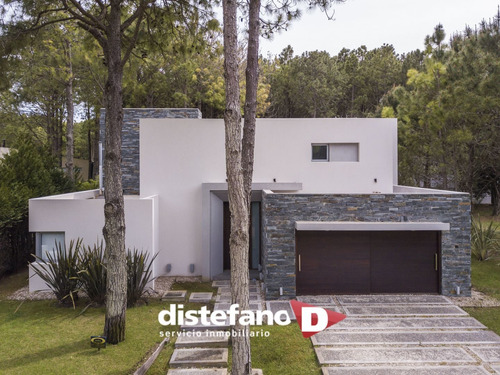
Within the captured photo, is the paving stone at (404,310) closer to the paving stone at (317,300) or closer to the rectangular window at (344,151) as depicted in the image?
the paving stone at (317,300)

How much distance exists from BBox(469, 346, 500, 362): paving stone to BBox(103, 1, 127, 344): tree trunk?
6.42 meters

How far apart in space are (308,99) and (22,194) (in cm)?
2476

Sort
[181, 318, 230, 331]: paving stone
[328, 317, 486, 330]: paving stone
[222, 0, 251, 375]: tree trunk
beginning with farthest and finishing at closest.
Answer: [328, 317, 486, 330]: paving stone
[181, 318, 230, 331]: paving stone
[222, 0, 251, 375]: tree trunk

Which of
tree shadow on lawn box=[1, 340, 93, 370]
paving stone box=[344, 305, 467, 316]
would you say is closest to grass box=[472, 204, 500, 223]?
paving stone box=[344, 305, 467, 316]

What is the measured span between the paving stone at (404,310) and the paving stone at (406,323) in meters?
0.34

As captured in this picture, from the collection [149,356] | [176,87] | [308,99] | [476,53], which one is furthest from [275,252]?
[308,99]

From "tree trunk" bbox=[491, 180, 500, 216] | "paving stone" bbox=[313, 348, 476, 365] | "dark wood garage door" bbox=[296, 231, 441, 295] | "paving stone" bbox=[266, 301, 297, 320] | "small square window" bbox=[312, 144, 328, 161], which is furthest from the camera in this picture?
"tree trunk" bbox=[491, 180, 500, 216]

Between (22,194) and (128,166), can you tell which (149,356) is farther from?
(128,166)

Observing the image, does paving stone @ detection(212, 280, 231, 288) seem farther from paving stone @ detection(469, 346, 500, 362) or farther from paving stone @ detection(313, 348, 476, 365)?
paving stone @ detection(469, 346, 500, 362)

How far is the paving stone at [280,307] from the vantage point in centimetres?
858

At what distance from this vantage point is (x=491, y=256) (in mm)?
13648

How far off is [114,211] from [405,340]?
6047 mm

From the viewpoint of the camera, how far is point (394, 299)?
955 cm

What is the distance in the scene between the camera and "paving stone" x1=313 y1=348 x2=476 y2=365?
6.38 m
